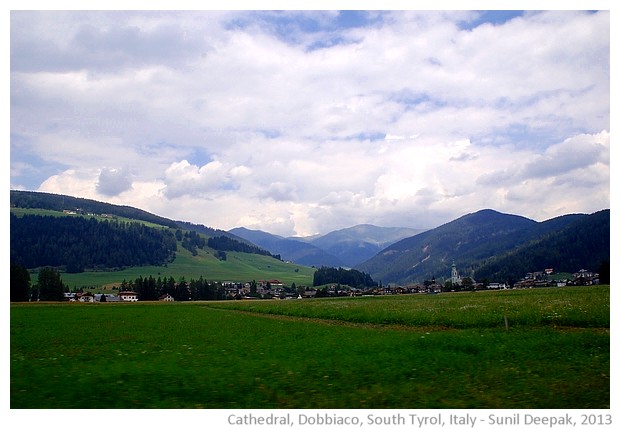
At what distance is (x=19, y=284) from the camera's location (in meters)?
107

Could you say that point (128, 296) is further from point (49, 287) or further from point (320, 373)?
point (320, 373)


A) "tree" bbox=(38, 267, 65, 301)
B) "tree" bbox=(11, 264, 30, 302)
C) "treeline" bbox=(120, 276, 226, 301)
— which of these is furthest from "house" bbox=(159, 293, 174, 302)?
"tree" bbox=(11, 264, 30, 302)

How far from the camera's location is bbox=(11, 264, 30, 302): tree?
4193 inches

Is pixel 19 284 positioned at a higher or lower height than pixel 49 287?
higher

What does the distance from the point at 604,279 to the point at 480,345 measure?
11308cm

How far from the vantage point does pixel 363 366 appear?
18047 millimetres

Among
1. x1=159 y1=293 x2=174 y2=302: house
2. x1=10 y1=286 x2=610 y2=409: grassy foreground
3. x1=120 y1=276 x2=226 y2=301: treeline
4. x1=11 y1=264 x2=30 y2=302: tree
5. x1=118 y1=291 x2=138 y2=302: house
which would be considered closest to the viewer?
x1=10 y1=286 x2=610 y2=409: grassy foreground

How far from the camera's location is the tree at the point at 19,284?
106 meters

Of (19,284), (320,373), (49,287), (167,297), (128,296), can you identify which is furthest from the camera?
(128,296)

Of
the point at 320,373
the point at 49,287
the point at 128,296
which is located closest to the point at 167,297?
the point at 128,296

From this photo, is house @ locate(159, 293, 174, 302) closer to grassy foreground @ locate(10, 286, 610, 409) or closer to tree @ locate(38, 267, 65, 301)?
tree @ locate(38, 267, 65, 301)

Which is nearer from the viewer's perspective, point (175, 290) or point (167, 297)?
point (167, 297)
